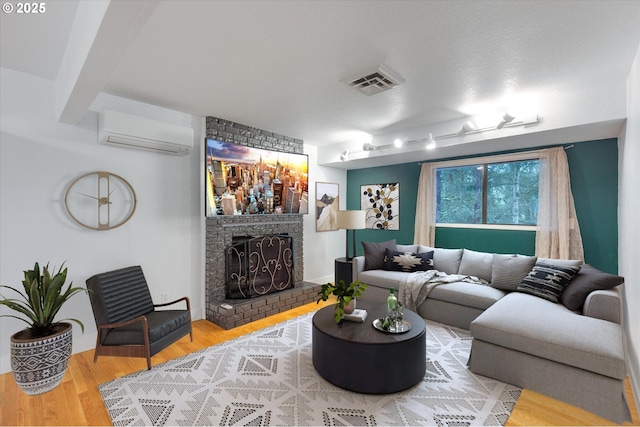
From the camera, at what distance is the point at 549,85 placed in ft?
→ 9.35

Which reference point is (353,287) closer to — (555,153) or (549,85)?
(549,85)

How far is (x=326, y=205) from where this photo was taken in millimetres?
5738

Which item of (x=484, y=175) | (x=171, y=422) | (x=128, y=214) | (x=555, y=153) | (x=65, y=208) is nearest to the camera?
(x=171, y=422)

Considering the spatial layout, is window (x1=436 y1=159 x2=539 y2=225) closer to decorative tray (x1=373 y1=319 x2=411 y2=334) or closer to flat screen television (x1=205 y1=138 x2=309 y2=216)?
flat screen television (x1=205 y1=138 x2=309 y2=216)

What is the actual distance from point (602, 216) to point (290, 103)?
3.90m

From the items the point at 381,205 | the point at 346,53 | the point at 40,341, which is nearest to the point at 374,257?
the point at 381,205

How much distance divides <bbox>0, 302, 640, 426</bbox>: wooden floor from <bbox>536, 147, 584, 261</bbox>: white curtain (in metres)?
1.72

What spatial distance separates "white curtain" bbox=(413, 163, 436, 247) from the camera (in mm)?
4914

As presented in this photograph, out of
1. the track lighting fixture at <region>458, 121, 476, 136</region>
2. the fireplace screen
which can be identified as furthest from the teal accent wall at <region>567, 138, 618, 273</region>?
the fireplace screen

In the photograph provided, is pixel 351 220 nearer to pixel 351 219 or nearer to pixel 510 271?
pixel 351 219

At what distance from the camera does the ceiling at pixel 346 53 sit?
1767 millimetres

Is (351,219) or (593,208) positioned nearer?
(593,208)

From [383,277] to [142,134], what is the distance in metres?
3.42

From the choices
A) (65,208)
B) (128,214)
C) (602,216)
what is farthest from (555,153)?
(65,208)
